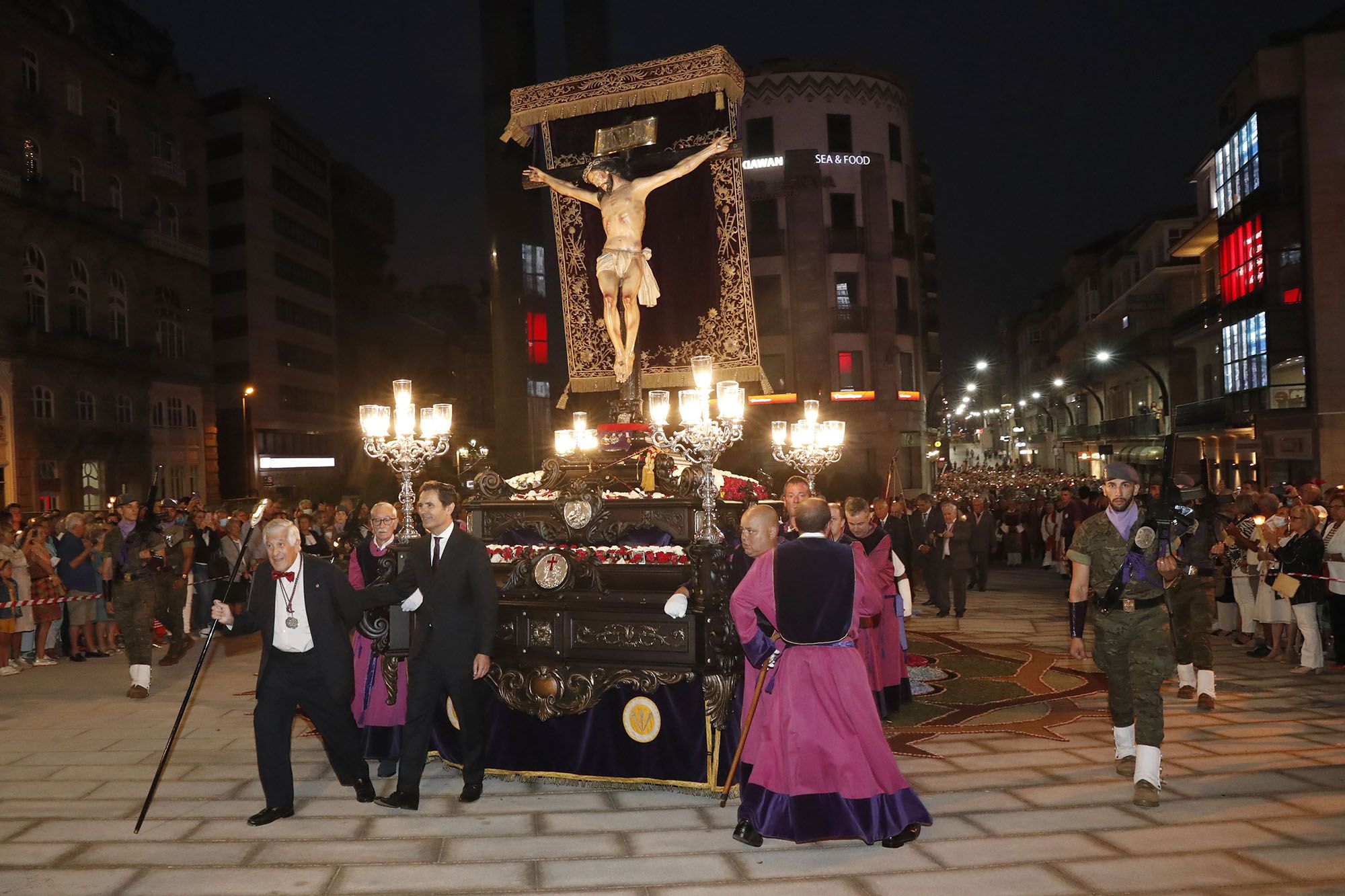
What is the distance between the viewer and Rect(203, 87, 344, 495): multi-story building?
1897 inches

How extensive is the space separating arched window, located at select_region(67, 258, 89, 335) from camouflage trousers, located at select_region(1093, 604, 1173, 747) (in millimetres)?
35836

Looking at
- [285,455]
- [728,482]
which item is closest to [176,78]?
[285,455]

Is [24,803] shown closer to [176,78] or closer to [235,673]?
[235,673]

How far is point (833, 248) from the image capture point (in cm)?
3788

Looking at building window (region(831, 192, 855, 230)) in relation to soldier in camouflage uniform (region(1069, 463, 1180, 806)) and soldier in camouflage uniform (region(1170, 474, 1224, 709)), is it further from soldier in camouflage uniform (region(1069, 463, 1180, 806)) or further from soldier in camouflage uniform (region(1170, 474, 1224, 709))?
soldier in camouflage uniform (region(1069, 463, 1180, 806))

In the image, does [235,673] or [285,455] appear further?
[285,455]

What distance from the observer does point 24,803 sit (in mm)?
6219

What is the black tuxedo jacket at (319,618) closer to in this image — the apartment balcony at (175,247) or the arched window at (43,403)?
the arched window at (43,403)

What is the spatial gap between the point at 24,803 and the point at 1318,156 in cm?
3075

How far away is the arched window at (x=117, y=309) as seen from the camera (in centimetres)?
3566

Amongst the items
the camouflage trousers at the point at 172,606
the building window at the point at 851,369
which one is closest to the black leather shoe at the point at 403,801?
the camouflage trousers at the point at 172,606

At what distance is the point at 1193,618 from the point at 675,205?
8062 millimetres

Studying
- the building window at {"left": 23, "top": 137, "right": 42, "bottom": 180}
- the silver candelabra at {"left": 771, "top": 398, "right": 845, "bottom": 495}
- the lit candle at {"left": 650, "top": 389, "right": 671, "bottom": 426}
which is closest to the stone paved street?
the lit candle at {"left": 650, "top": 389, "right": 671, "bottom": 426}

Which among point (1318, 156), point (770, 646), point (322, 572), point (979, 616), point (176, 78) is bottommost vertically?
point (979, 616)
